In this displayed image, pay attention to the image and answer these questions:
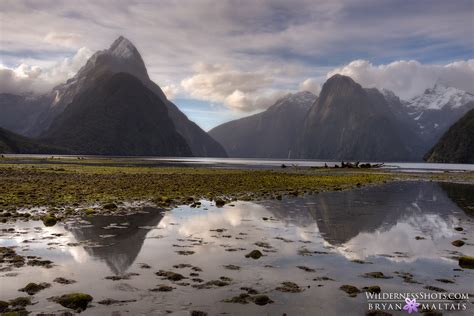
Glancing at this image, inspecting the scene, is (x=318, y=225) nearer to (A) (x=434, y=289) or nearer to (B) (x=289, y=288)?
(A) (x=434, y=289)

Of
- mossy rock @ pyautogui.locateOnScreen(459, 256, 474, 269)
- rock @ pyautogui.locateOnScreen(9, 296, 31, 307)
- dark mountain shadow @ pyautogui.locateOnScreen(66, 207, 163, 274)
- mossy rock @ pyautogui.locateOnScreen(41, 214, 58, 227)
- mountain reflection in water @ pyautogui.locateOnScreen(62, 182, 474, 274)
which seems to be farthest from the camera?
mossy rock @ pyautogui.locateOnScreen(41, 214, 58, 227)

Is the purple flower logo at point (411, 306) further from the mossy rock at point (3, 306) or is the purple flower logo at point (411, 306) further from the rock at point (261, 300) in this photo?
the mossy rock at point (3, 306)

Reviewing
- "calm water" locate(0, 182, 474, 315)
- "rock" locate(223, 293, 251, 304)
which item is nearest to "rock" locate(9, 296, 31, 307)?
"calm water" locate(0, 182, 474, 315)

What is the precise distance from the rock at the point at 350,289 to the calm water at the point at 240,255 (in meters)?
0.21

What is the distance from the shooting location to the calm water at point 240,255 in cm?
1049

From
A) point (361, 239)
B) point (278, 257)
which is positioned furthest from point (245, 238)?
point (361, 239)

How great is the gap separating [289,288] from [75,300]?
19.9 feet

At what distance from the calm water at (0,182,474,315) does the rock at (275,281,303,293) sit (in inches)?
6.2

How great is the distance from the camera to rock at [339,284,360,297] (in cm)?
1113

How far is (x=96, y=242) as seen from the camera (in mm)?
16391

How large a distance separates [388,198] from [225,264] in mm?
27427

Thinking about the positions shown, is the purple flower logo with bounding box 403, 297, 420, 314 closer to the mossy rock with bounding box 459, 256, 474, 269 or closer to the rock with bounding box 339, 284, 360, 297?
the rock with bounding box 339, 284, 360, 297

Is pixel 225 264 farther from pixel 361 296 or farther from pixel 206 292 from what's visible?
pixel 361 296

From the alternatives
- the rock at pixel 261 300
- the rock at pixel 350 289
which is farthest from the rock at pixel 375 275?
the rock at pixel 261 300
